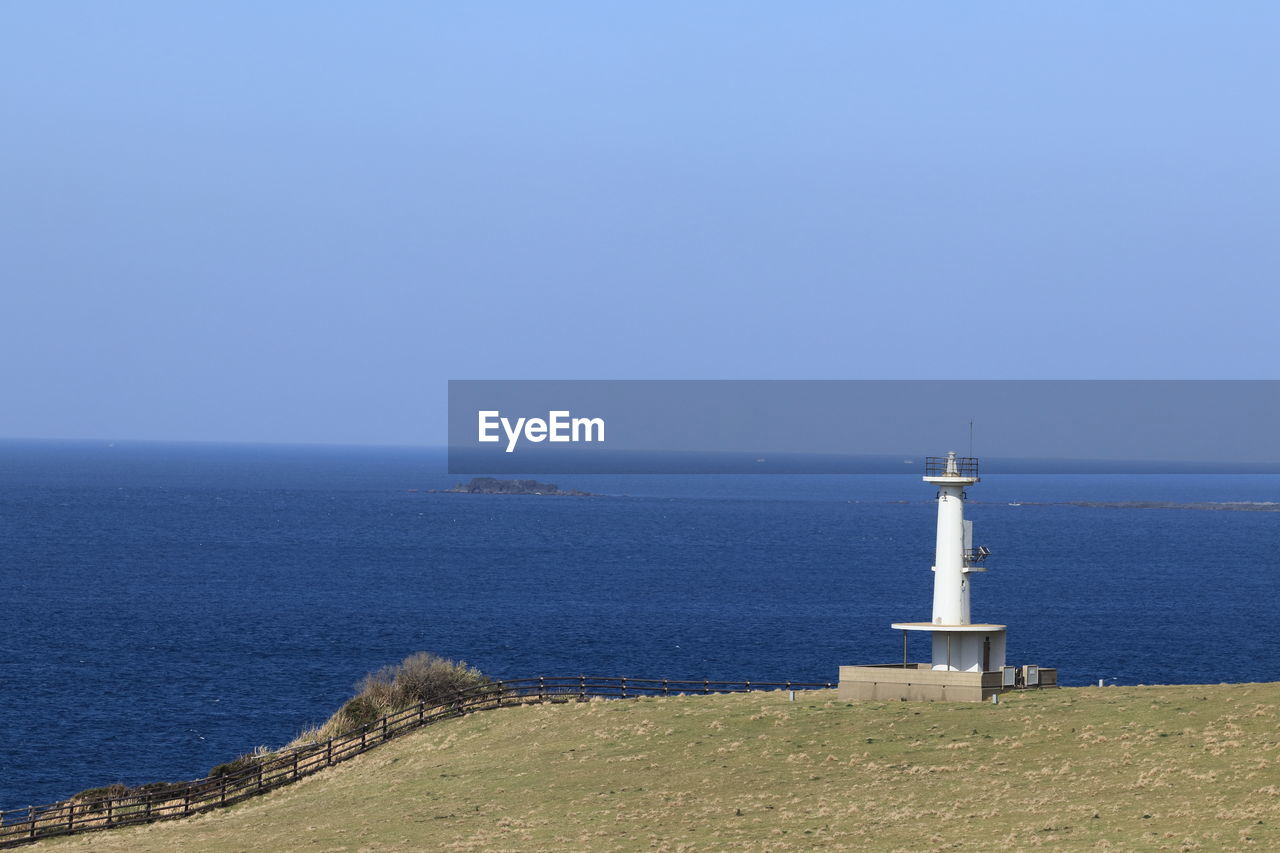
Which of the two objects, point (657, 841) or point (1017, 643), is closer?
point (657, 841)

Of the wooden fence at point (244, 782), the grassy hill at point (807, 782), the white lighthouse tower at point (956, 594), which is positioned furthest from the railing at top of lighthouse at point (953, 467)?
the wooden fence at point (244, 782)

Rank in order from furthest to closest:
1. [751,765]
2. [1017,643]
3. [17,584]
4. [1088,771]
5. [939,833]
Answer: [17,584]
[1017,643]
[751,765]
[1088,771]
[939,833]

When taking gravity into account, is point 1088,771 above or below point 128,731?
above

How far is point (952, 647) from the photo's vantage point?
4909cm

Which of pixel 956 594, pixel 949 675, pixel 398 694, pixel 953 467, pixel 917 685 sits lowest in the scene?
pixel 398 694

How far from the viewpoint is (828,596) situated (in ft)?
457

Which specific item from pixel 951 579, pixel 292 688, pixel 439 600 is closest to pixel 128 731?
pixel 292 688

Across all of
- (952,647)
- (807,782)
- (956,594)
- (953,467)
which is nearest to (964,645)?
(952,647)

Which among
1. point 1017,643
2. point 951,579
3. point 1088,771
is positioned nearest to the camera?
point 1088,771

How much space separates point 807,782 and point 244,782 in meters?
17.1

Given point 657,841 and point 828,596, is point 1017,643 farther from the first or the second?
point 657,841

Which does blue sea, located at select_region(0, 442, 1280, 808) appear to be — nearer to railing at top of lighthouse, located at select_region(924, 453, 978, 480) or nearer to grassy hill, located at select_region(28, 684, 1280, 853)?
grassy hill, located at select_region(28, 684, 1280, 853)

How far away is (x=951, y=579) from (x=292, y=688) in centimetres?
4688

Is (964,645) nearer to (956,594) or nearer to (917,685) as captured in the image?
(956,594)
